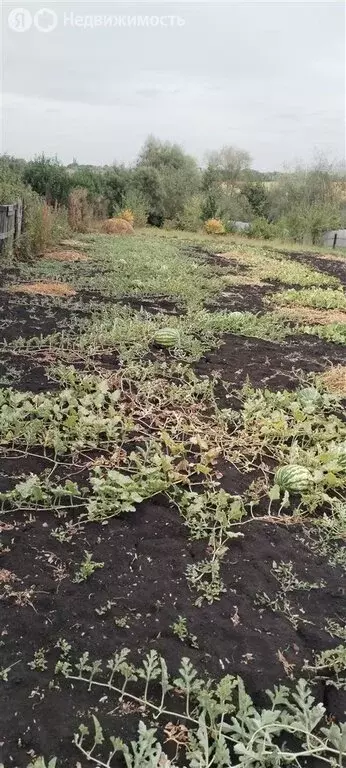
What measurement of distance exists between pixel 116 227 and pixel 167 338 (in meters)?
14.7

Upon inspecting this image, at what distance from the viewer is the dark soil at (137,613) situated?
1.95 metres

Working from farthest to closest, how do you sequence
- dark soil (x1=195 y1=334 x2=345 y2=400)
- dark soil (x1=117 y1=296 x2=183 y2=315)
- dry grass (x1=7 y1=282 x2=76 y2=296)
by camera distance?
dry grass (x1=7 y1=282 x2=76 y2=296) < dark soil (x1=117 y1=296 x2=183 y2=315) < dark soil (x1=195 y1=334 x2=345 y2=400)

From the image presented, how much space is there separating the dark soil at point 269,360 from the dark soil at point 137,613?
→ 2206 mm

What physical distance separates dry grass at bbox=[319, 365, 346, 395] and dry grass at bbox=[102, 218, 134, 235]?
48.6 ft

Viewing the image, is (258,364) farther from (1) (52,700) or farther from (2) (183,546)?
(1) (52,700)

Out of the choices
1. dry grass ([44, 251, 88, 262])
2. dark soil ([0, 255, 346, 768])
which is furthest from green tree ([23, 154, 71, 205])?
dark soil ([0, 255, 346, 768])

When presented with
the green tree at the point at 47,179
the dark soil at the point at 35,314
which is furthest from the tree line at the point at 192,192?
the dark soil at the point at 35,314

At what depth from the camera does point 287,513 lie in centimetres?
320

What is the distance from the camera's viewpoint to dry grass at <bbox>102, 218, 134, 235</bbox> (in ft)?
63.4

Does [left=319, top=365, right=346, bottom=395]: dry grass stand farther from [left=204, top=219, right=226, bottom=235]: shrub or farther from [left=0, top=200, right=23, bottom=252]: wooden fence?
[left=204, top=219, right=226, bottom=235]: shrub

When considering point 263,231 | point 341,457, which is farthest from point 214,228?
point 341,457

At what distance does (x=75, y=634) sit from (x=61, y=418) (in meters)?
1.72

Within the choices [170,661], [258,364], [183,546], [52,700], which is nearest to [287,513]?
[183,546]

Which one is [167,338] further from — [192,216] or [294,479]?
[192,216]
